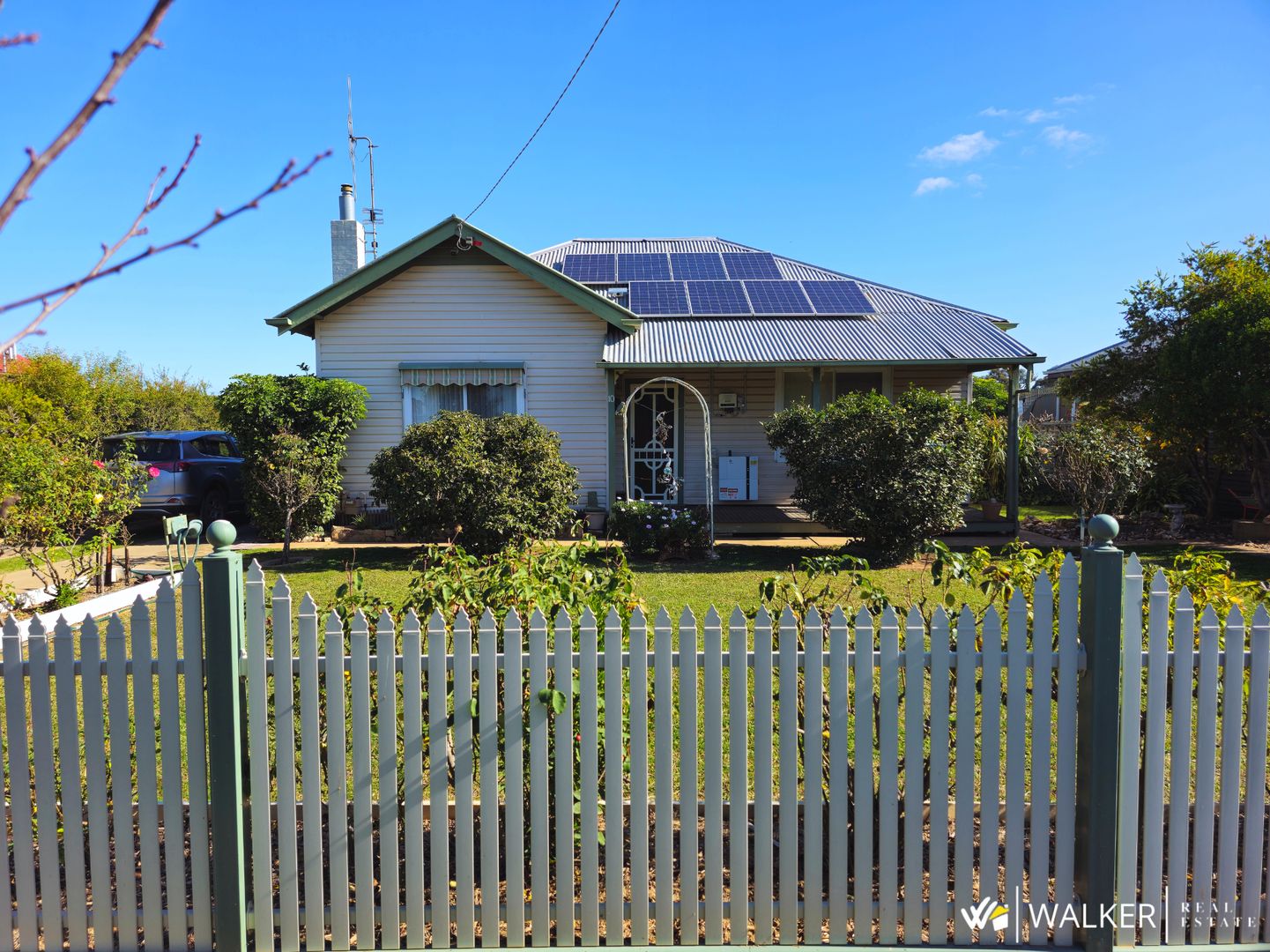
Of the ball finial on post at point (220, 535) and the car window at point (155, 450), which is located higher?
the car window at point (155, 450)

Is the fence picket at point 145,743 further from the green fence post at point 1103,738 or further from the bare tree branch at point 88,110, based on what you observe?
the green fence post at point 1103,738

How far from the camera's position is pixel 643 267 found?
17844 millimetres

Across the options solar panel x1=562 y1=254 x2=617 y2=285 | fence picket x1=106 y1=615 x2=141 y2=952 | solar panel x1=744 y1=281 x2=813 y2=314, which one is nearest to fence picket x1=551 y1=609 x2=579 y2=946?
fence picket x1=106 y1=615 x2=141 y2=952

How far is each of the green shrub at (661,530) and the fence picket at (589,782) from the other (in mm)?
8334

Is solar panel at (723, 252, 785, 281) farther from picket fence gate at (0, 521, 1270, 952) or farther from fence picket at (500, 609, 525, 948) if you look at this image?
fence picket at (500, 609, 525, 948)

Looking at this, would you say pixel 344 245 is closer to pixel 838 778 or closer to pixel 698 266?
pixel 698 266

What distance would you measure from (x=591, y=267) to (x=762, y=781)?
15.8 metres

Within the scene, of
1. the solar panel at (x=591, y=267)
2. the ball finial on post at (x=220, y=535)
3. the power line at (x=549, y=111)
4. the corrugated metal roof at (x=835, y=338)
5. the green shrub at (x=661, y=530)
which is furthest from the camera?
the solar panel at (x=591, y=267)

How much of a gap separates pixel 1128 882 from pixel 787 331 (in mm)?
12625

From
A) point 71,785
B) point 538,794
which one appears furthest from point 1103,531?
point 71,785

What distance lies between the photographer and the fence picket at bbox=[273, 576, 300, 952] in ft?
9.07

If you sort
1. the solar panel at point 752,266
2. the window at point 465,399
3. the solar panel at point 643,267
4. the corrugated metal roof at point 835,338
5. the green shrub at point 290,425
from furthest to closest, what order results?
1. the solar panel at point 752,266
2. the solar panel at point 643,267
3. the window at point 465,399
4. the corrugated metal roof at point 835,338
5. the green shrub at point 290,425

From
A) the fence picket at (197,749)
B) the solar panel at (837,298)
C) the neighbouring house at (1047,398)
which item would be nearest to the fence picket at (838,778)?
the fence picket at (197,749)

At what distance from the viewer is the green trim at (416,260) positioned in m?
12.9
